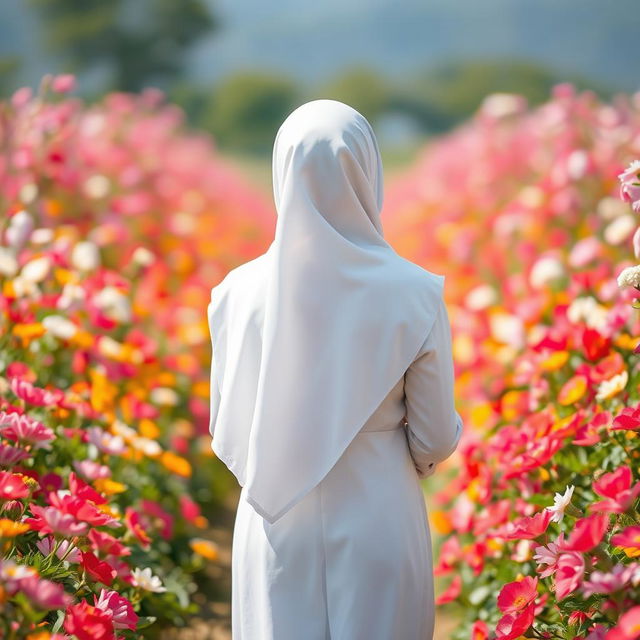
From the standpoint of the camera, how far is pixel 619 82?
11156mm

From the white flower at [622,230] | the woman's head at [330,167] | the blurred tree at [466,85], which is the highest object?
the woman's head at [330,167]

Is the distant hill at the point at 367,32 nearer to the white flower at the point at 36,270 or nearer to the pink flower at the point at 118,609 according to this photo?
the white flower at the point at 36,270

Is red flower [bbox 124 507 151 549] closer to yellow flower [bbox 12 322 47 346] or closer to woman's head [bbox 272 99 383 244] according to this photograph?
yellow flower [bbox 12 322 47 346]

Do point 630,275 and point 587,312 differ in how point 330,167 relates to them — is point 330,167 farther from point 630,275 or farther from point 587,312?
point 587,312

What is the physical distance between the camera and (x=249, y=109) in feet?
39.0

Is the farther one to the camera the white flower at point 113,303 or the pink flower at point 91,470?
the white flower at point 113,303

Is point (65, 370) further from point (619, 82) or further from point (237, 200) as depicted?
point (619, 82)

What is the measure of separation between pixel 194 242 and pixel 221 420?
377 centimetres

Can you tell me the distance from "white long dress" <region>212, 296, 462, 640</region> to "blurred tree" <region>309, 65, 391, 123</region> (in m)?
10.2

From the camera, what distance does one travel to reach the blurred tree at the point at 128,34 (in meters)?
11.2

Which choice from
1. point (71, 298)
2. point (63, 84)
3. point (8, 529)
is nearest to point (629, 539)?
point (8, 529)

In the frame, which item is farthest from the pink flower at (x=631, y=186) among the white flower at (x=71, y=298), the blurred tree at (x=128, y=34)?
the blurred tree at (x=128, y=34)

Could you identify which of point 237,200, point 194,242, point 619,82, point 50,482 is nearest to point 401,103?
point 619,82

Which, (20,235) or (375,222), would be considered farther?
(20,235)
